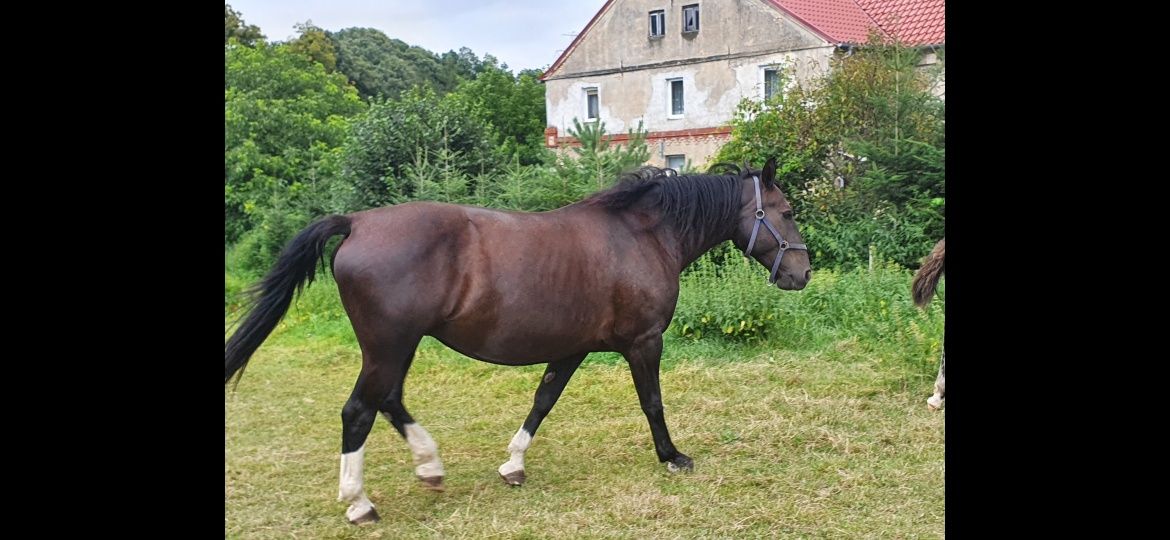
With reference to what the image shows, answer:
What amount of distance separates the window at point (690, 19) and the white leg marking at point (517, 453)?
14.4 meters

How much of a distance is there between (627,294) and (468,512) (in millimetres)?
1355

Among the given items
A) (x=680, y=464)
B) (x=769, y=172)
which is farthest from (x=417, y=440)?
(x=769, y=172)

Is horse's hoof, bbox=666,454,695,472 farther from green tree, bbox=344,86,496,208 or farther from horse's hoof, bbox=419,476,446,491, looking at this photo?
green tree, bbox=344,86,496,208

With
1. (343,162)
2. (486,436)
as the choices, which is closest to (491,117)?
(343,162)

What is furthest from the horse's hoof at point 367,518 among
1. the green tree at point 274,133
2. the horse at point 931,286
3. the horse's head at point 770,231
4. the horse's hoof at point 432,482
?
the green tree at point 274,133

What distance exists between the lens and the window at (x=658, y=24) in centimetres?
1864

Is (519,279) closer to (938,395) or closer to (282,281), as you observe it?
(282,281)

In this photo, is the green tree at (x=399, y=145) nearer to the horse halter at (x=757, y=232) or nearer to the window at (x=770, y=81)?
the window at (x=770, y=81)

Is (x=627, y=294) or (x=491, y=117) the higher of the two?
(x=491, y=117)

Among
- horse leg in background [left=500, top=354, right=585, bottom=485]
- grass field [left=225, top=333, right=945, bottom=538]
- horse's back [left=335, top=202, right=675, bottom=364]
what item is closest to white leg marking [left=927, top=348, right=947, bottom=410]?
grass field [left=225, top=333, right=945, bottom=538]

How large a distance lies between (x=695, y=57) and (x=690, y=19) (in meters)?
0.88

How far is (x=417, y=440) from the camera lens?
453 cm

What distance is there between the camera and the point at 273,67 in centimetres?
2192
